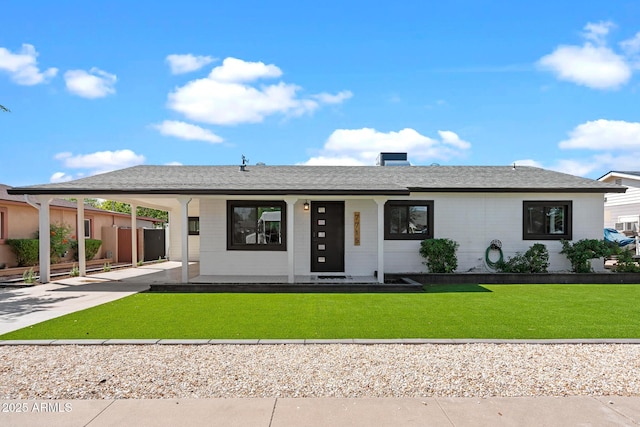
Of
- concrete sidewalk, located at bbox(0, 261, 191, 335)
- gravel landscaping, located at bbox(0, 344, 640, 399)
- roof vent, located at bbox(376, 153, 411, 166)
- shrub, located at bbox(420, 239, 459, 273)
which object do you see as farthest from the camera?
roof vent, located at bbox(376, 153, 411, 166)

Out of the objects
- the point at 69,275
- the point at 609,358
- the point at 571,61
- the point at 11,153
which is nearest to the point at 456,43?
the point at 571,61

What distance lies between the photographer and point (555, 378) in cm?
424

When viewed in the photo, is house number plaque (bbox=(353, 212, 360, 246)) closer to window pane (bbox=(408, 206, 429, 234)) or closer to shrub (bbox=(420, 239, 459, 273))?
window pane (bbox=(408, 206, 429, 234))

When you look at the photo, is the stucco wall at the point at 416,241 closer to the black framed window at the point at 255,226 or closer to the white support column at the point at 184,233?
the black framed window at the point at 255,226

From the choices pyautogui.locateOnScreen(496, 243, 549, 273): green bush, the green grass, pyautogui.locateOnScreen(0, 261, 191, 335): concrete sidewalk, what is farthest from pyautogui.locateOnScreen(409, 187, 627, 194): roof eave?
pyautogui.locateOnScreen(0, 261, 191, 335): concrete sidewalk

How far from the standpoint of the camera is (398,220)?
12789mm

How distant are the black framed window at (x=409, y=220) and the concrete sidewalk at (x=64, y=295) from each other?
6.58 m

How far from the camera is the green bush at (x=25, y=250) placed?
14945 millimetres

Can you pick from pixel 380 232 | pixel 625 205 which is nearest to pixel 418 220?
pixel 380 232

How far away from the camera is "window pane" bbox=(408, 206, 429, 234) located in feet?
41.9

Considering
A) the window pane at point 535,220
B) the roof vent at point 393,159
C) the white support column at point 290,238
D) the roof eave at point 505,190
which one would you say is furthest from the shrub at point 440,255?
the roof vent at point 393,159

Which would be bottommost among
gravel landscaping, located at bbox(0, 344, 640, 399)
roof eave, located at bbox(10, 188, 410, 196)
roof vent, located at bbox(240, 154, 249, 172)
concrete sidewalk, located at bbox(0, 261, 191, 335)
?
concrete sidewalk, located at bbox(0, 261, 191, 335)

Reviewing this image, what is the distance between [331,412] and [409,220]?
9817mm

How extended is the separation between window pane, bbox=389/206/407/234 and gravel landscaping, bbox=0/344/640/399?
741cm
